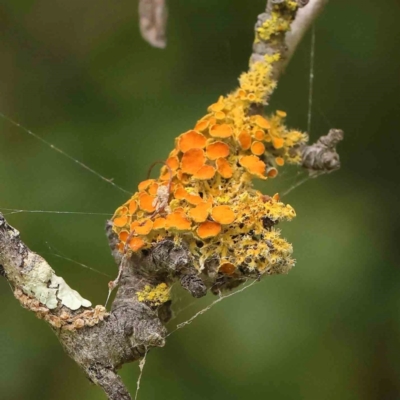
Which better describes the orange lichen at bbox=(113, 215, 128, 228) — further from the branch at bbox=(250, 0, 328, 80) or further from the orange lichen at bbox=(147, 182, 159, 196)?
the branch at bbox=(250, 0, 328, 80)

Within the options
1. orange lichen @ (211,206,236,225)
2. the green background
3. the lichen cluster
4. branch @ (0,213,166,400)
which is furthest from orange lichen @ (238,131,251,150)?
the green background

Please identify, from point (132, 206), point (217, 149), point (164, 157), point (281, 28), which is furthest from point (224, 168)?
point (164, 157)

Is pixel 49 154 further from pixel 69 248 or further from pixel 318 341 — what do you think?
pixel 318 341

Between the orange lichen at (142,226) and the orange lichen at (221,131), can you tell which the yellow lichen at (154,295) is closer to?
the orange lichen at (142,226)

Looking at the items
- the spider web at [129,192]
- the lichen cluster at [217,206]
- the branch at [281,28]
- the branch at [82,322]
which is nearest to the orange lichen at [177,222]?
the lichen cluster at [217,206]

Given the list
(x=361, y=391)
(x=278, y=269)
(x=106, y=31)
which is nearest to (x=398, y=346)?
(x=361, y=391)

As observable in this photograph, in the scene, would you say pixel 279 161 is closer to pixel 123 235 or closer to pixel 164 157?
pixel 123 235
